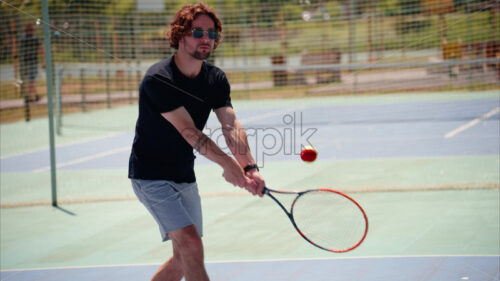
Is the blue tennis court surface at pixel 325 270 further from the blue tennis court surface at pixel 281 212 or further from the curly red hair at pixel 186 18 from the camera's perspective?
the curly red hair at pixel 186 18

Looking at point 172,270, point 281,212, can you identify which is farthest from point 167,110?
point 281,212

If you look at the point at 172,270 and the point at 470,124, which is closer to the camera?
the point at 172,270

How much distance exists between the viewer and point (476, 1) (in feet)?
57.2

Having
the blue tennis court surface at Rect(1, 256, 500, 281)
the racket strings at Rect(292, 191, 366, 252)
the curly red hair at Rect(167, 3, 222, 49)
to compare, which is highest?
the curly red hair at Rect(167, 3, 222, 49)

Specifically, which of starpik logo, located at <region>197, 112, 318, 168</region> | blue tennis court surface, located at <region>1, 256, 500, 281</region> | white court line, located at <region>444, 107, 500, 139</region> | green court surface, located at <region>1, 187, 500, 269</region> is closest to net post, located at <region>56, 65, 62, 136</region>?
starpik logo, located at <region>197, 112, 318, 168</region>

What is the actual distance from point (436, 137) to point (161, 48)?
8121 mm

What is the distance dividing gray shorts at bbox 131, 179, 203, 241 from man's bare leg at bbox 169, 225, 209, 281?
0.19ft

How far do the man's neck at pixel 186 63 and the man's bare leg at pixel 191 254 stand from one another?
89cm

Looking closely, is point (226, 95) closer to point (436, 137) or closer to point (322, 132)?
point (436, 137)

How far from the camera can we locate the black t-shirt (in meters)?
3.62

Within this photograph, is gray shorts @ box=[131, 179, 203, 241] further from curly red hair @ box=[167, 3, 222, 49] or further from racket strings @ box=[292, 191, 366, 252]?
curly red hair @ box=[167, 3, 222, 49]

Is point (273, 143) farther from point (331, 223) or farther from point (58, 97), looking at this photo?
point (331, 223)

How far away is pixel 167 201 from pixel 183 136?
42 centimetres

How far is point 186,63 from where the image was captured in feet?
12.2
